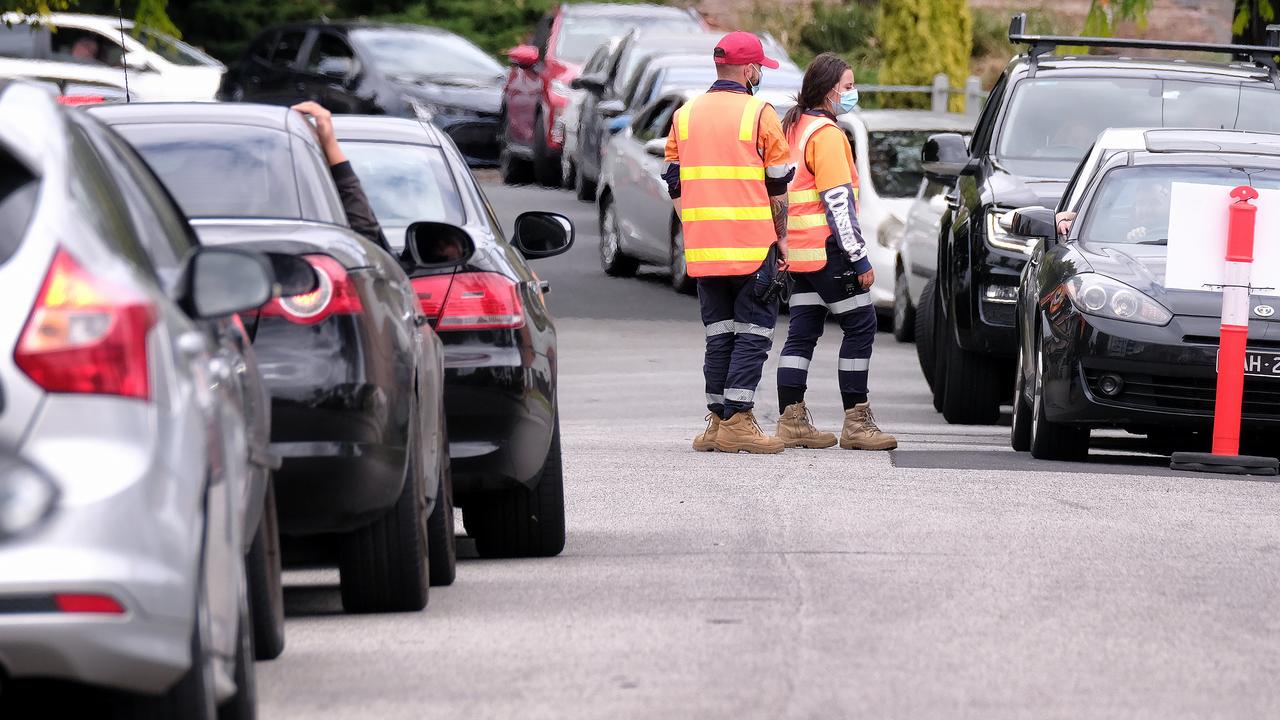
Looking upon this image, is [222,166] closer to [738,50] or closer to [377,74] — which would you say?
[738,50]

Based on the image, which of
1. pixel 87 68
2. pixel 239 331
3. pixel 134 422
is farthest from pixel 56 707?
pixel 87 68

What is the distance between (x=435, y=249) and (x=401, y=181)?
126 cm

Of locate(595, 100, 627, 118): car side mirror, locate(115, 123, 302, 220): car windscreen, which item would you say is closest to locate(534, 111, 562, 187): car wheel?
locate(595, 100, 627, 118): car side mirror

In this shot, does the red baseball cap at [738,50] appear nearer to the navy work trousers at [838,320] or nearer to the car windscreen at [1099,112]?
the navy work trousers at [838,320]

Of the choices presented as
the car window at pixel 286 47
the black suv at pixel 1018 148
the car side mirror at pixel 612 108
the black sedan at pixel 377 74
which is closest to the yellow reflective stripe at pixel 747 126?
the black suv at pixel 1018 148

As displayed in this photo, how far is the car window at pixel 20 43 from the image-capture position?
93.6 ft

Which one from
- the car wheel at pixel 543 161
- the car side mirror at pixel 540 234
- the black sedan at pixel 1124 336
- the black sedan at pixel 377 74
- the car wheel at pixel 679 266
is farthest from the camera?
the car wheel at pixel 543 161

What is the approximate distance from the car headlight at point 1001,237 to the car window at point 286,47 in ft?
53.8

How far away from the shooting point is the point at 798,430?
12953 millimetres

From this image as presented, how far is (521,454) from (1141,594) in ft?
6.58

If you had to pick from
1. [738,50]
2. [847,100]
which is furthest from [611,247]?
[738,50]

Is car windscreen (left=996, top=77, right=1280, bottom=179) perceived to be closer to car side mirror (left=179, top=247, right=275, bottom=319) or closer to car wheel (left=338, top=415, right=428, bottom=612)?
car wheel (left=338, top=415, right=428, bottom=612)

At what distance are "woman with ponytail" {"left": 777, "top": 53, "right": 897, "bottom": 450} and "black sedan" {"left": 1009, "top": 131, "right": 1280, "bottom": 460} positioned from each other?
2.66 feet

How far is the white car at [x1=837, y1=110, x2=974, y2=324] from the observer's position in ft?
65.1
